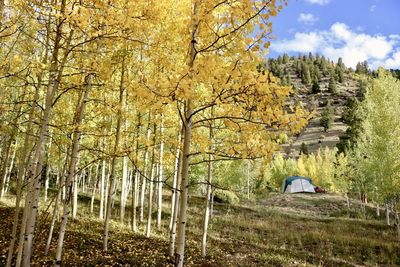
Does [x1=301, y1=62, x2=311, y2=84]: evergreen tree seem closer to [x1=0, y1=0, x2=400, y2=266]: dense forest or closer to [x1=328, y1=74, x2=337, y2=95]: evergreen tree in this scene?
[x1=328, y1=74, x2=337, y2=95]: evergreen tree

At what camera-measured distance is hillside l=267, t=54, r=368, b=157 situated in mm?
87519

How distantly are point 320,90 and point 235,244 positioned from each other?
120 m

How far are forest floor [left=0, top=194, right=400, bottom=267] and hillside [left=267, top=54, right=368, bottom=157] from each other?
54664mm

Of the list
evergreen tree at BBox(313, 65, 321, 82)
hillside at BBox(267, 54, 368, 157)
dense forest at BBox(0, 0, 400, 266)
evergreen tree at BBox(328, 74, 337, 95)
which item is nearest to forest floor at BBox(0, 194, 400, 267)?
dense forest at BBox(0, 0, 400, 266)

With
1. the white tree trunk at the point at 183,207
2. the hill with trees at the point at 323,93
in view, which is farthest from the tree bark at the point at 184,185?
the hill with trees at the point at 323,93

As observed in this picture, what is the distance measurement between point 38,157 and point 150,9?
289 centimetres

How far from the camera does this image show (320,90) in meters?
122

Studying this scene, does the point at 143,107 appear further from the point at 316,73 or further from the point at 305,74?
the point at 316,73

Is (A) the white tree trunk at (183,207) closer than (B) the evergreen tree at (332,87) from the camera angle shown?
Yes

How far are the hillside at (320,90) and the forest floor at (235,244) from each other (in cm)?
5466

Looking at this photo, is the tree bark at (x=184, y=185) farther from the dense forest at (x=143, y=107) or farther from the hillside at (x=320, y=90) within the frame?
the hillside at (x=320, y=90)

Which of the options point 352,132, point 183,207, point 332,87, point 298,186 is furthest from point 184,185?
point 332,87

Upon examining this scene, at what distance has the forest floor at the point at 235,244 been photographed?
27.5 ft

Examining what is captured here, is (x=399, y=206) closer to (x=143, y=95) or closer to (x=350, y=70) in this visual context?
(x=143, y=95)
